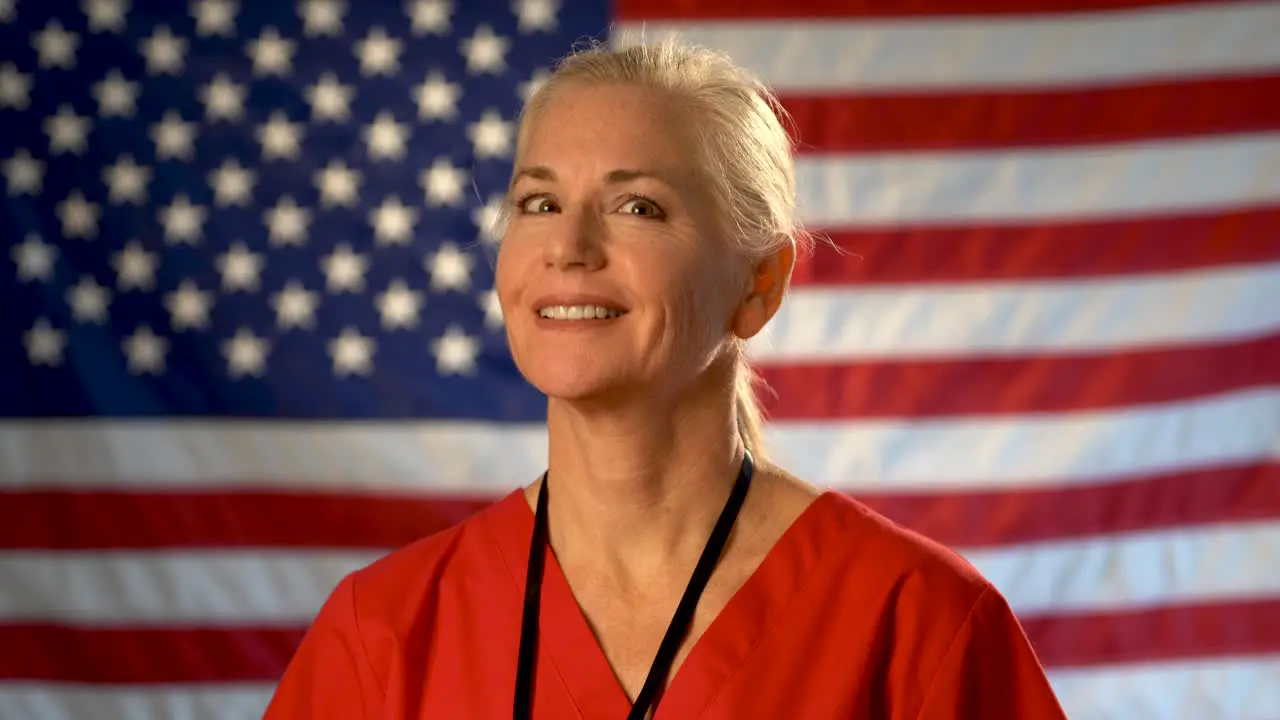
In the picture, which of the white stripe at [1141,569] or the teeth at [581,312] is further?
the white stripe at [1141,569]

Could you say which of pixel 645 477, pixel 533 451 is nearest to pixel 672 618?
pixel 645 477

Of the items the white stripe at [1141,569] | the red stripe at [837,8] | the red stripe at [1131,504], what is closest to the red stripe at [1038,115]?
the red stripe at [837,8]

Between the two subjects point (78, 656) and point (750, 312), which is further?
point (78, 656)

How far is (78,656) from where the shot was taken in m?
2.69

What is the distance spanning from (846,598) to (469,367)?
1.52 m

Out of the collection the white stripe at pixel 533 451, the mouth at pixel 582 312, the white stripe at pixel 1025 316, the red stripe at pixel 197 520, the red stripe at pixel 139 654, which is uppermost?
the mouth at pixel 582 312

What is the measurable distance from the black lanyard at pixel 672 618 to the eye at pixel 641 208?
29cm

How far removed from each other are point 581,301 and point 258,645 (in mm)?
1686

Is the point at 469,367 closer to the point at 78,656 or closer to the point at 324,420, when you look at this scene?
the point at 324,420

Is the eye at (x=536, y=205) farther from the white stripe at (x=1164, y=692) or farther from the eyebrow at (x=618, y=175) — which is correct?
the white stripe at (x=1164, y=692)

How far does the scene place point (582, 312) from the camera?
4.28 ft

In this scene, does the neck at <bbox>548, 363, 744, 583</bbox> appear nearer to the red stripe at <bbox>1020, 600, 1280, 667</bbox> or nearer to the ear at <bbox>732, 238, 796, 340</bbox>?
the ear at <bbox>732, 238, 796, 340</bbox>

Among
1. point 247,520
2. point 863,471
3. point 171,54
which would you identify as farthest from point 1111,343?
point 171,54

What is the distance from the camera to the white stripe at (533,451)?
270 cm
